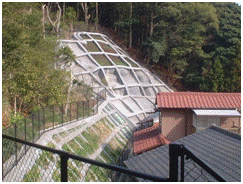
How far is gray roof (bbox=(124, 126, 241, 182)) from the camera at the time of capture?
5.28 m

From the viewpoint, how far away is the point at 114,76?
21609 millimetres

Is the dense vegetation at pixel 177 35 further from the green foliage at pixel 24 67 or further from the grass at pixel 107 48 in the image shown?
the green foliage at pixel 24 67

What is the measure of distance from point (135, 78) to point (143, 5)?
9875 mm

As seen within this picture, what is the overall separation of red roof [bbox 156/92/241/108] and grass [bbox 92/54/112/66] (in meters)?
11.1

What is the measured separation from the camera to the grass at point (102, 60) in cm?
2182

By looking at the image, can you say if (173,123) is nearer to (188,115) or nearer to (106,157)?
(188,115)

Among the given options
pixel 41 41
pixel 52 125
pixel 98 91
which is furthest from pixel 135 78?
pixel 52 125

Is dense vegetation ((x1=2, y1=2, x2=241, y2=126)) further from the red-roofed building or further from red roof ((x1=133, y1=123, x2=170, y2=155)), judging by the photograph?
the red-roofed building

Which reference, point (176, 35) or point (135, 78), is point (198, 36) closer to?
→ point (176, 35)

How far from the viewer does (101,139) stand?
11836mm

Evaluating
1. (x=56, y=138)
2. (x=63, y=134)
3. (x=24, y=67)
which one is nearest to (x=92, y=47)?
(x=24, y=67)

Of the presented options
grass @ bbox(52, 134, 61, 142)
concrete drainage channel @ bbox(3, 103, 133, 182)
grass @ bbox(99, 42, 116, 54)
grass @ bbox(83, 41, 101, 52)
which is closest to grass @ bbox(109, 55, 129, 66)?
grass @ bbox(99, 42, 116, 54)

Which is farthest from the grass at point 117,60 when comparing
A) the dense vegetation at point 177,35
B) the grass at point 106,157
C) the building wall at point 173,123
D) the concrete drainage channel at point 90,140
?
the grass at point 106,157

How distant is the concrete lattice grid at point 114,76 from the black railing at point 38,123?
18.7 feet
